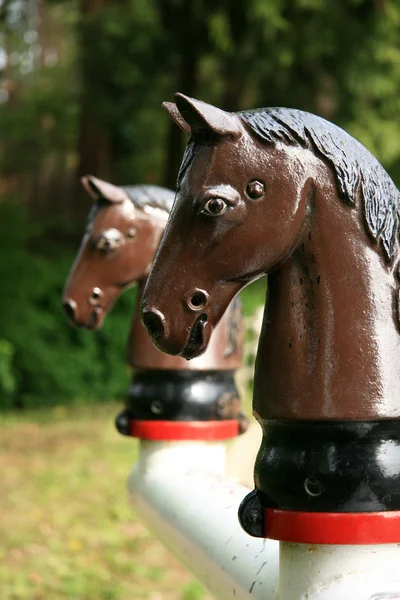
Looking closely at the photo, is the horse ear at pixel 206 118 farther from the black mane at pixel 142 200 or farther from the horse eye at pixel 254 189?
the black mane at pixel 142 200

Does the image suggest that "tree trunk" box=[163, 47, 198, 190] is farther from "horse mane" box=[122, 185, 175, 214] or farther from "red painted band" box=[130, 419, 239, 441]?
"red painted band" box=[130, 419, 239, 441]

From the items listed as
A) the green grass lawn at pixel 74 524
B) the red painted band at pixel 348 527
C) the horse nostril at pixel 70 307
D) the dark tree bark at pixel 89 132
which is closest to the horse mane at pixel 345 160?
the red painted band at pixel 348 527

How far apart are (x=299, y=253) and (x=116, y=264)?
1.02 metres

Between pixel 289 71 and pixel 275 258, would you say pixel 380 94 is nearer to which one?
pixel 289 71

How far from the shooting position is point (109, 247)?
1877 millimetres

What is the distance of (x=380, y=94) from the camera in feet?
22.8

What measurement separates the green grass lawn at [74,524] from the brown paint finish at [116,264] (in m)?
1.86

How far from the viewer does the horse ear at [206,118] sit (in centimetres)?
89

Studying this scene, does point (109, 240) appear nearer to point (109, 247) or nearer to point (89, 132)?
point (109, 247)

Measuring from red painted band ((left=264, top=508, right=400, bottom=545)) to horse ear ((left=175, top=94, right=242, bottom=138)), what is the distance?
1.45 ft

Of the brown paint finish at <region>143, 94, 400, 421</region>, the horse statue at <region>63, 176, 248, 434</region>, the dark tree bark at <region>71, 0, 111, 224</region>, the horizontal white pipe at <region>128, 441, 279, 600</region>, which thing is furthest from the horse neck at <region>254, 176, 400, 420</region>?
the dark tree bark at <region>71, 0, 111, 224</region>

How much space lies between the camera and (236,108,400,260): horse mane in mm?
918

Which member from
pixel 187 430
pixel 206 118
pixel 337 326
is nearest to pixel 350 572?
pixel 337 326

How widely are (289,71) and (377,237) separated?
6.70 m
